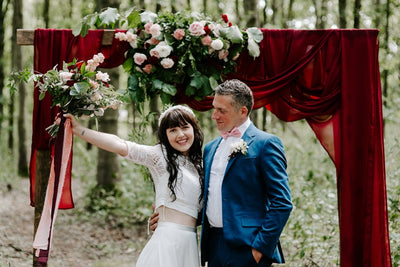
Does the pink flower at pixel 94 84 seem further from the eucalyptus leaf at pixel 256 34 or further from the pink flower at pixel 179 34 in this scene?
the eucalyptus leaf at pixel 256 34

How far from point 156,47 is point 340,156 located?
7.02 feet

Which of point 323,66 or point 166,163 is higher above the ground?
point 323,66

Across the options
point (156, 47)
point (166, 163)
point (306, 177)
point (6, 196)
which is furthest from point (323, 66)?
point (6, 196)

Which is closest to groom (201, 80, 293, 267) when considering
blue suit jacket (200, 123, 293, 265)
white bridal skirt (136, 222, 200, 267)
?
blue suit jacket (200, 123, 293, 265)

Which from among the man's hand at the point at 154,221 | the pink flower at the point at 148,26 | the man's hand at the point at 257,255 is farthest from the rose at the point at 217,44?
the man's hand at the point at 257,255

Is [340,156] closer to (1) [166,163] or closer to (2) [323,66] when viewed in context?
(2) [323,66]

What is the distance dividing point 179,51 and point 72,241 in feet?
13.9

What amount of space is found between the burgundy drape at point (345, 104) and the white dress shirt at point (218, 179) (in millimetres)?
1335

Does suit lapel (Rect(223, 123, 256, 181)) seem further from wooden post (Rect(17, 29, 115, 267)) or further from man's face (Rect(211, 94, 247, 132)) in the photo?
wooden post (Rect(17, 29, 115, 267))

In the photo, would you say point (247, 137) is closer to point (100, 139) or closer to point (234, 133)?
point (234, 133)

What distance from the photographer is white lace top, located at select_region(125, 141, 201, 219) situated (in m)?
3.39

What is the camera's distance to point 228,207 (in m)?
3.14

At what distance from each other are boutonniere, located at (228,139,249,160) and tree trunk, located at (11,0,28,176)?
28.5 feet

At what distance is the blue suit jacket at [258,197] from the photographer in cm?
302
